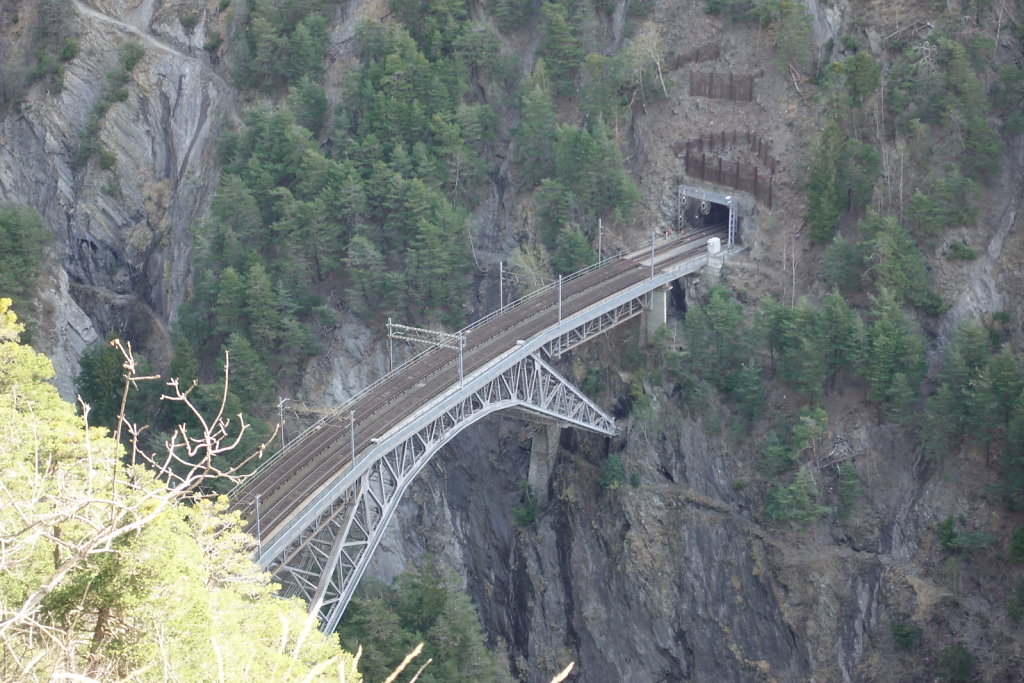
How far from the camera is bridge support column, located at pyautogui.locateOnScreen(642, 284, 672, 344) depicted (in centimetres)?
6819

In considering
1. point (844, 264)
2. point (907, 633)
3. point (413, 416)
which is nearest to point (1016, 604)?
point (907, 633)

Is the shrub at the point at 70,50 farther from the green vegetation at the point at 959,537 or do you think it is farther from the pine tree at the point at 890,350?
the green vegetation at the point at 959,537

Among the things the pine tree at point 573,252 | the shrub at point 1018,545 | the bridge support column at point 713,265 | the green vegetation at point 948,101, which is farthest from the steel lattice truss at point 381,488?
the green vegetation at point 948,101

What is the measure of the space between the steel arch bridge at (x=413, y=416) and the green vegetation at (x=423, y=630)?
6.45 feet

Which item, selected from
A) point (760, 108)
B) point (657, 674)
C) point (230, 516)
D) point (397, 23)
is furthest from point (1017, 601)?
point (397, 23)

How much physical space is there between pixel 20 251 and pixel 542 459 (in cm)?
3304

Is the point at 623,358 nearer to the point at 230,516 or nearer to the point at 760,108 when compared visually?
the point at 760,108

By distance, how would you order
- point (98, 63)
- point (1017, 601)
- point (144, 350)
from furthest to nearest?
point (98, 63), point (144, 350), point (1017, 601)

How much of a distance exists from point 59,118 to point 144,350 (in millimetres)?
18877

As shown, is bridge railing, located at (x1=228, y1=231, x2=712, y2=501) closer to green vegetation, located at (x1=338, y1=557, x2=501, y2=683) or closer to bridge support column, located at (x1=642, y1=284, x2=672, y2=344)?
bridge support column, located at (x1=642, y1=284, x2=672, y2=344)

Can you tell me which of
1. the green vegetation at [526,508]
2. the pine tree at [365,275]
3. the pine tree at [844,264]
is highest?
the pine tree at [844,264]

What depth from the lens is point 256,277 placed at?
241 ft

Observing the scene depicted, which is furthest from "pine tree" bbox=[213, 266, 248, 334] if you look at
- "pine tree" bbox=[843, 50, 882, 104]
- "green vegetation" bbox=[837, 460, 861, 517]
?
"pine tree" bbox=[843, 50, 882, 104]

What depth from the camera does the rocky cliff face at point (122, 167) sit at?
3408 inches
